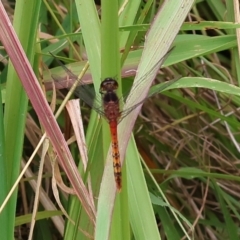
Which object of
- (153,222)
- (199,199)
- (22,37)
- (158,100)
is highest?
(158,100)

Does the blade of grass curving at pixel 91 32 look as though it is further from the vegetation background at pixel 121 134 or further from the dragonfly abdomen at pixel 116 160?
the dragonfly abdomen at pixel 116 160

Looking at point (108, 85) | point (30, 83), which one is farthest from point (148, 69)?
point (30, 83)

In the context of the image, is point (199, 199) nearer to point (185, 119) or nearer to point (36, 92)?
point (185, 119)

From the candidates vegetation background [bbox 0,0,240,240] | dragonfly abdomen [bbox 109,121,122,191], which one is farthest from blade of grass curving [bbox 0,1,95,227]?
dragonfly abdomen [bbox 109,121,122,191]

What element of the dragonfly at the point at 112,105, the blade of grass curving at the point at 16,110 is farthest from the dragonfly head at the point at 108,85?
the blade of grass curving at the point at 16,110

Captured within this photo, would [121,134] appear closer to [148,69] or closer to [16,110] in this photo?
[148,69]

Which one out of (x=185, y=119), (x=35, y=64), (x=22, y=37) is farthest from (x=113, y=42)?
(x=185, y=119)

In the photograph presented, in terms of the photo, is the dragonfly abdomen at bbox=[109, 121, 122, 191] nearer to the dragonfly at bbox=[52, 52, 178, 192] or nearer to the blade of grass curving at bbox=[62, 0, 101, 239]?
the dragonfly at bbox=[52, 52, 178, 192]
